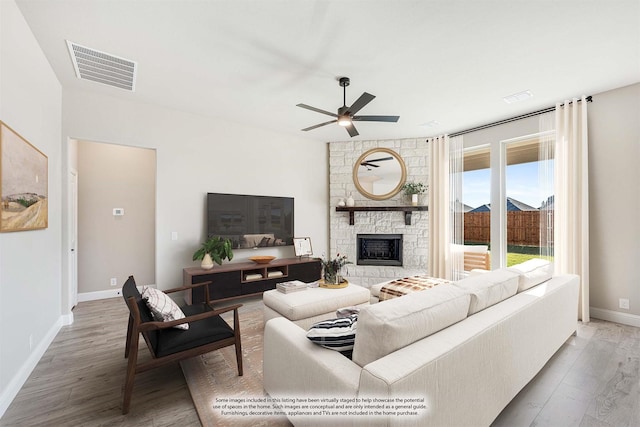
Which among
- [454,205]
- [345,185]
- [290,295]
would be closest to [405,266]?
[454,205]

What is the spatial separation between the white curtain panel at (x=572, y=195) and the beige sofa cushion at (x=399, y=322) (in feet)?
9.83

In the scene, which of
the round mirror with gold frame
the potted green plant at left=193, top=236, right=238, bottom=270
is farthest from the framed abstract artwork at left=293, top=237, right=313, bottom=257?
the round mirror with gold frame

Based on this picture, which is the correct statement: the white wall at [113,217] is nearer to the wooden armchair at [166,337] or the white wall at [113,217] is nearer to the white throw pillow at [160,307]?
the wooden armchair at [166,337]

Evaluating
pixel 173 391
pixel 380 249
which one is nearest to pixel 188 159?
pixel 173 391

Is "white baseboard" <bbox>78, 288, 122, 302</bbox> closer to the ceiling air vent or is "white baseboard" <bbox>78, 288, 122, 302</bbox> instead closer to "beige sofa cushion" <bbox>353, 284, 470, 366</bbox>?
the ceiling air vent

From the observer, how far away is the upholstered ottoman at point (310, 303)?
247 centimetres

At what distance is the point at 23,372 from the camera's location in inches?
79.9

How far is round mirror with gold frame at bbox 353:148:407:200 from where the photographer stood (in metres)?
5.25

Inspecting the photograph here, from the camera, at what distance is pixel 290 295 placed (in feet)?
8.96

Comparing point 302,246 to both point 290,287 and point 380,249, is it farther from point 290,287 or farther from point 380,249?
point 290,287

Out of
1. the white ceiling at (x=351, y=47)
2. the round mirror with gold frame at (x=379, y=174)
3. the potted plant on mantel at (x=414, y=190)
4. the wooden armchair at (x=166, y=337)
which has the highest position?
the white ceiling at (x=351, y=47)

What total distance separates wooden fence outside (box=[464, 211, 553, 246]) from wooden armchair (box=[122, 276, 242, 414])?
13.6 feet

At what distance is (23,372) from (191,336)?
1.33 meters

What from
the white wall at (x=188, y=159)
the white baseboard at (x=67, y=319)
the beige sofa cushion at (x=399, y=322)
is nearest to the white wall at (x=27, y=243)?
the white baseboard at (x=67, y=319)
